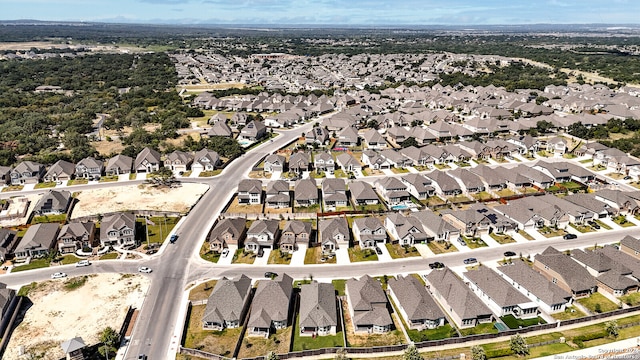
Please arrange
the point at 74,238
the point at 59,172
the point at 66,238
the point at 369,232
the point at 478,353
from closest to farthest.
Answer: the point at 478,353
the point at 66,238
the point at 74,238
the point at 369,232
the point at 59,172

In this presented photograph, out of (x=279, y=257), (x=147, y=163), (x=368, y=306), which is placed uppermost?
(x=147, y=163)

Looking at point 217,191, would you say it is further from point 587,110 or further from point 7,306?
point 587,110

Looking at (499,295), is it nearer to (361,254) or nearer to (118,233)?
(361,254)

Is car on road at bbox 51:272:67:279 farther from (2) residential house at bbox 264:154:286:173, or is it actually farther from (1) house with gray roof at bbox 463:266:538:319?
(1) house with gray roof at bbox 463:266:538:319

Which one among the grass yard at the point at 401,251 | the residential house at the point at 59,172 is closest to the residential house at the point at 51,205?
the residential house at the point at 59,172

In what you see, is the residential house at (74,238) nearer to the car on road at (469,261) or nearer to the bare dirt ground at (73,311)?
the bare dirt ground at (73,311)

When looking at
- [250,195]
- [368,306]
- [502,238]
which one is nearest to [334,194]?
[250,195]

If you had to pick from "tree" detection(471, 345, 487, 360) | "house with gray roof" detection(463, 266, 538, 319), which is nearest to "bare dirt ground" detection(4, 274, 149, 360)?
"tree" detection(471, 345, 487, 360)
